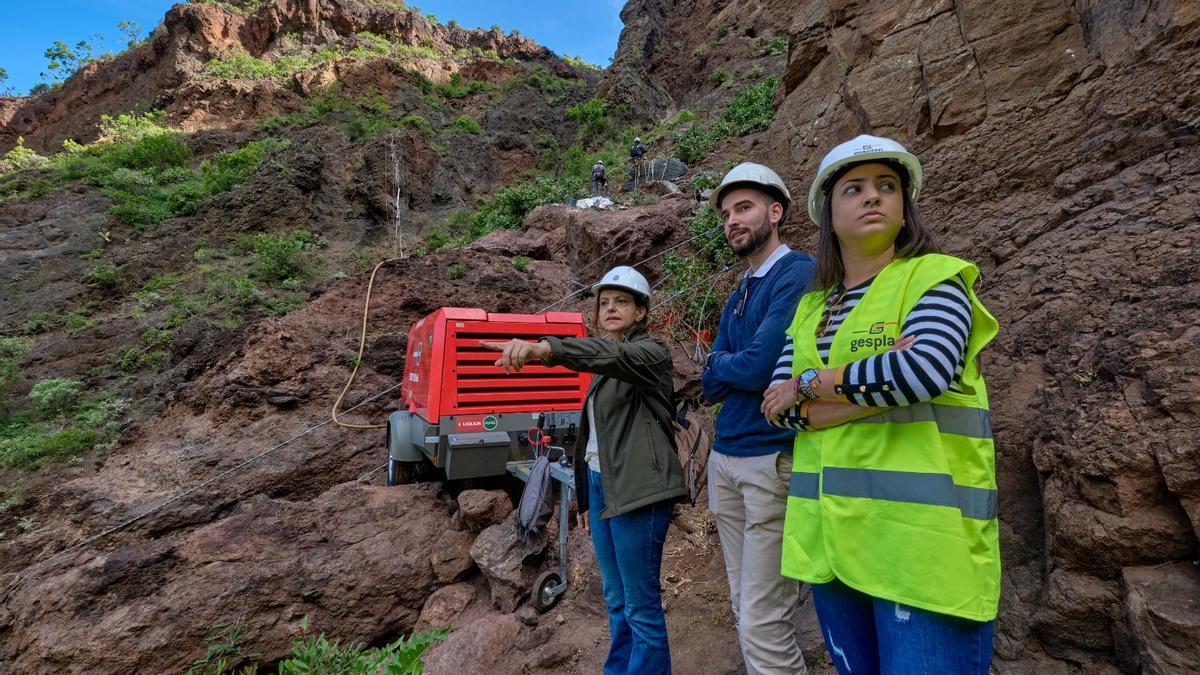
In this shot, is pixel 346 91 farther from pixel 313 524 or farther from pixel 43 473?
pixel 313 524

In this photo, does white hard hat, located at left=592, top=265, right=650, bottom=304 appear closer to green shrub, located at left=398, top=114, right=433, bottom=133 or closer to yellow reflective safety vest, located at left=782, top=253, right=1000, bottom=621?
yellow reflective safety vest, located at left=782, top=253, right=1000, bottom=621

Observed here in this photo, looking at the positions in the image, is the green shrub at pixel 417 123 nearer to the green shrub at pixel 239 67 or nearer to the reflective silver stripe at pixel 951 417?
the green shrub at pixel 239 67

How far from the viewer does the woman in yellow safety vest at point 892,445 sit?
104 cm

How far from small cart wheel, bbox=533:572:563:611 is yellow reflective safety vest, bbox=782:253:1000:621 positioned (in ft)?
8.46

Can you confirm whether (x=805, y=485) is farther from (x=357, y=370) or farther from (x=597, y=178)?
(x=597, y=178)

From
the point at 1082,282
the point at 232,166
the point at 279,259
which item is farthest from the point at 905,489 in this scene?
the point at 232,166

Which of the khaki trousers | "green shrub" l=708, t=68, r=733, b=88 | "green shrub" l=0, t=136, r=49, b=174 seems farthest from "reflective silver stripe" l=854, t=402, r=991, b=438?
"green shrub" l=0, t=136, r=49, b=174

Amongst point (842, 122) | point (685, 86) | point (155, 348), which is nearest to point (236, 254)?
point (155, 348)

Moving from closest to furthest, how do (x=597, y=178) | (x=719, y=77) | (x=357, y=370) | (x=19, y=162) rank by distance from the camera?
(x=357, y=370) → (x=597, y=178) → (x=19, y=162) → (x=719, y=77)

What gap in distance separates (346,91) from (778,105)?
23962 millimetres

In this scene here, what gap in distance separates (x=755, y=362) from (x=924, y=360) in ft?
2.18

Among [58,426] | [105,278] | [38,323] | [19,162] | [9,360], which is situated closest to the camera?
[58,426]

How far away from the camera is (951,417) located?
44.1 inches

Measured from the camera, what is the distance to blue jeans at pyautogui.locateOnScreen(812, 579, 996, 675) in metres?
1.03
